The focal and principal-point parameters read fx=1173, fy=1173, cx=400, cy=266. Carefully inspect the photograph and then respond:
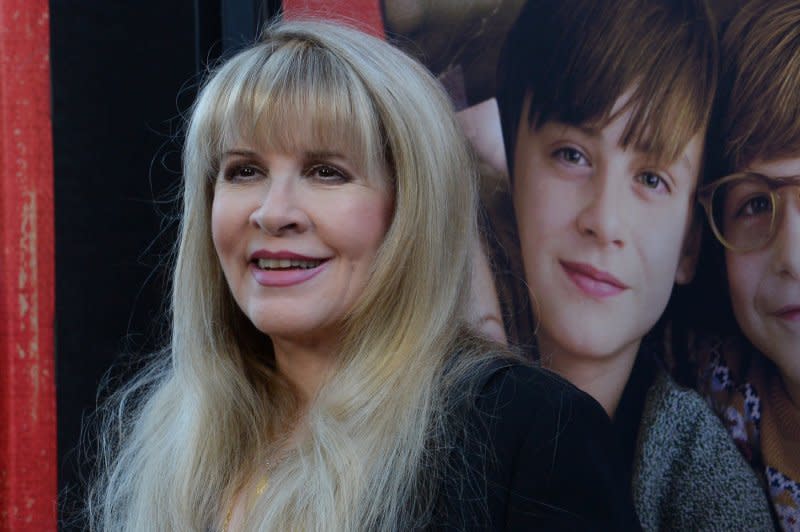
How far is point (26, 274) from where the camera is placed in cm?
305

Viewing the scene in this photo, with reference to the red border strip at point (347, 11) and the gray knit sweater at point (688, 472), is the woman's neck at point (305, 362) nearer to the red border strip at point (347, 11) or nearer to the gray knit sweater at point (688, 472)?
the gray knit sweater at point (688, 472)

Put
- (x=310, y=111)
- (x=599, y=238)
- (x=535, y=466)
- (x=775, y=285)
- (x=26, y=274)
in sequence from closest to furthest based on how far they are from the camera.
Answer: (x=535, y=466) < (x=310, y=111) < (x=775, y=285) < (x=599, y=238) < (x=26, y=274)

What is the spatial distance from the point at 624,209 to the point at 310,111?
2.34 ft

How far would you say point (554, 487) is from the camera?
1666mm

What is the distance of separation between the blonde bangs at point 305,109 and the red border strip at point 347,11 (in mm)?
630

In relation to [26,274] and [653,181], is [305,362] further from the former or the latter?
[26,274]

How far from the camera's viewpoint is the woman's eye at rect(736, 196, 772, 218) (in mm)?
2109

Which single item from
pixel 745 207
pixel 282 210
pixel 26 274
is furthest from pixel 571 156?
pixel 26 274

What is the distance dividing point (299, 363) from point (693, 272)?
767 millimetres

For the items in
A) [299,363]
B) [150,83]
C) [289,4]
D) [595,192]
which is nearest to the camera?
[299,363]

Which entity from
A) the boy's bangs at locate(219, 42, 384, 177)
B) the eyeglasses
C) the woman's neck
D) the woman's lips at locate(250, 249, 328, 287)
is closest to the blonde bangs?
the boy's bangs at locate(219, 42, 384, 177)

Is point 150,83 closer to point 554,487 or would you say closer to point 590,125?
point 590,125

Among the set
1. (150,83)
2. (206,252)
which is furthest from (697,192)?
(150,83)

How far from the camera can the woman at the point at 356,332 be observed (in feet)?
5.68
